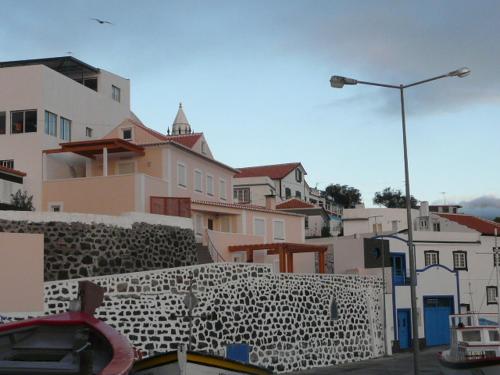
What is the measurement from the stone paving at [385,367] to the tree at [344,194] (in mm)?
69347

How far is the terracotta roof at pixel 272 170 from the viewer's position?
262 ft

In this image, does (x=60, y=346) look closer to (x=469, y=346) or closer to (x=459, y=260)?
(x=469, y=346)

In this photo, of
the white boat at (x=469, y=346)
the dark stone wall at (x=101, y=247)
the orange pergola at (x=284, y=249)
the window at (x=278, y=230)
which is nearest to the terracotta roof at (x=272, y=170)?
the window at (x=278, y=230)

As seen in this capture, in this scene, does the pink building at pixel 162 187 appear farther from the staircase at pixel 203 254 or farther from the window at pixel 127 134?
the staircase at pixel 203 254

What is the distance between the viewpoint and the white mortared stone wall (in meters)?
26.6

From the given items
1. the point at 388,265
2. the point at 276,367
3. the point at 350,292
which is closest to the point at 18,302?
A: the point at 276,367

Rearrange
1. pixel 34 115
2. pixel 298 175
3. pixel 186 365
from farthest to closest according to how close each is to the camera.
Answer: pixel 298 175 → pixel 34 115 → pixel 186 365

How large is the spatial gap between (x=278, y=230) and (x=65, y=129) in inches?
552

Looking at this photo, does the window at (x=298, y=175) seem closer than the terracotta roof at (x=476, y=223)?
No

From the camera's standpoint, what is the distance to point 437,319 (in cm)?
4672

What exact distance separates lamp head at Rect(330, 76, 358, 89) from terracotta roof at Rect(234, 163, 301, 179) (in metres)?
56.2

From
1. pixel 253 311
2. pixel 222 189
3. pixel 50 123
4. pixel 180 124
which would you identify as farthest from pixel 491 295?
pixel 180 124

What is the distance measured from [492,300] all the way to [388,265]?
401 inches

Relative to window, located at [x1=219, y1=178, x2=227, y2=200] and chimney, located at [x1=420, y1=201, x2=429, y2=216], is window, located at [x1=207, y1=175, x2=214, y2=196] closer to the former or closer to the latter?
window, located at [x1=219, y1=178, x2=227, y2=200]
